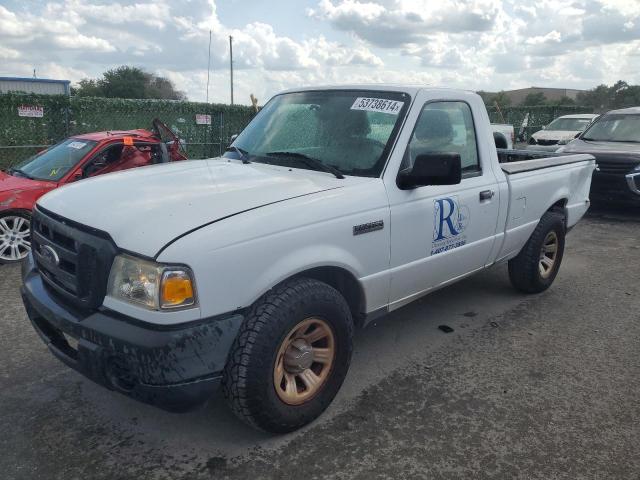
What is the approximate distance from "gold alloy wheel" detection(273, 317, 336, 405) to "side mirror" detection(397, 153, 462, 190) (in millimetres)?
1010

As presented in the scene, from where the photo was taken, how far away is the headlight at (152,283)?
2.36 metres

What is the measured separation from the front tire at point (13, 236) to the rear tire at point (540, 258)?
16.9 feet

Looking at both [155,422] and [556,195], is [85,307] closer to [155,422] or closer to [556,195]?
[155,422]

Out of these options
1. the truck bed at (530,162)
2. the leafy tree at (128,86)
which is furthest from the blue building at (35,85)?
the truck bed at (530,162)

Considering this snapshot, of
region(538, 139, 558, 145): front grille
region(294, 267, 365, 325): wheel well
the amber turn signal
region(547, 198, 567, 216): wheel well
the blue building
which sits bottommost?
region(294, 267, 365, 325): wheel well

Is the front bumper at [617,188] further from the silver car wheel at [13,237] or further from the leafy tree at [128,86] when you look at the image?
the leafy tree at [128,86]

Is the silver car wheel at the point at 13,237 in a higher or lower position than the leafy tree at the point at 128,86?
lower

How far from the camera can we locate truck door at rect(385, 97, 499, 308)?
3369mm

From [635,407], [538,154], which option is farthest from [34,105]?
[635,407]

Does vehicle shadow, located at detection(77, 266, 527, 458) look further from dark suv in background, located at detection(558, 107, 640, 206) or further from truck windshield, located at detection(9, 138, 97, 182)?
dark suv in background, located at detection(558, 107, 640, 206)

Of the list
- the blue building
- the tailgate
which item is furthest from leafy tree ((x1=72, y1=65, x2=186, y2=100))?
the tailgate

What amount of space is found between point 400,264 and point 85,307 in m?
1.82

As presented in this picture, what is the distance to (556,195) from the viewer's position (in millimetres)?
5070

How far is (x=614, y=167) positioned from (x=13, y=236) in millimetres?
8617
